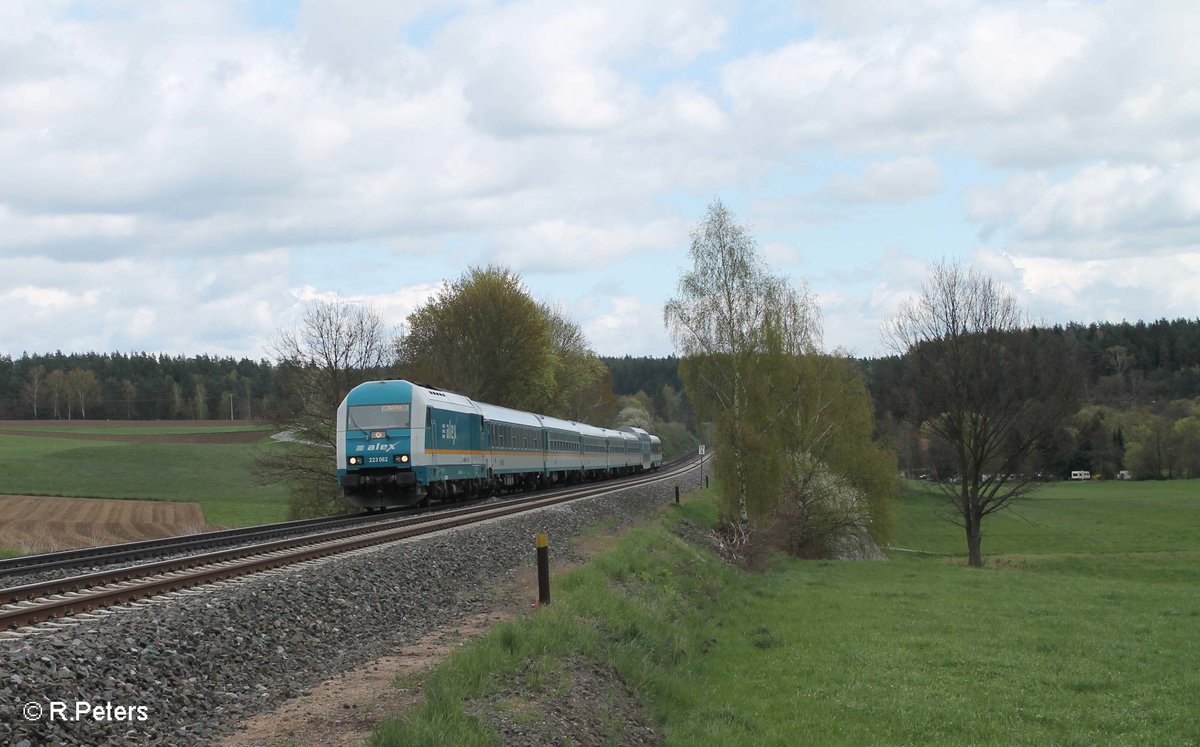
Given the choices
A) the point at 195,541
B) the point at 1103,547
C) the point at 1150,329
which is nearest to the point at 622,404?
the point at 1150,329

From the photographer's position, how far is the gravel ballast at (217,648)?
679 cm

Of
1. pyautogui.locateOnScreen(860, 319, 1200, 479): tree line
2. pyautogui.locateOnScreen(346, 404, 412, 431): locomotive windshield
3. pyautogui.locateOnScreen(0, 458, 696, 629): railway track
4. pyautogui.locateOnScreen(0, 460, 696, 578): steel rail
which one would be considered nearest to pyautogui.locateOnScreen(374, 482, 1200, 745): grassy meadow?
pyautogui.locateOnScreen(0, 458, 696, 629): railway track

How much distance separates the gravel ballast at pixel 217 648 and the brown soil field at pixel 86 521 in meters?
12.4

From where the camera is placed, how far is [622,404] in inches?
5020

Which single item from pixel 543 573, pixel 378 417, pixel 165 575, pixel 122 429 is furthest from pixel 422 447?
pixel 122 429

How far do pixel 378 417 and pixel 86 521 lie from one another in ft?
49.6

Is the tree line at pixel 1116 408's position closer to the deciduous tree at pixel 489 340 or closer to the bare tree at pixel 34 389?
the deciduous tree at pixel 489 340

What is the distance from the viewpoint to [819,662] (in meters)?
13.1

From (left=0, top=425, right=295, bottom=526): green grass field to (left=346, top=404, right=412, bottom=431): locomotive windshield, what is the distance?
532 inches

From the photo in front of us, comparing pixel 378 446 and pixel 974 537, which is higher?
pixel 378 446

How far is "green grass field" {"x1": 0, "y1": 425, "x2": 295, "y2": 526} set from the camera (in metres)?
50.4

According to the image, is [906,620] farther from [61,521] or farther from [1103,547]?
[1103,547]

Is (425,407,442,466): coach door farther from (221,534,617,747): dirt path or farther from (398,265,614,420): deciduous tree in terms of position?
(398,265,614,420): deciduous tree

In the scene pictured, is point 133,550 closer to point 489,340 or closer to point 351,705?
point 351,705
